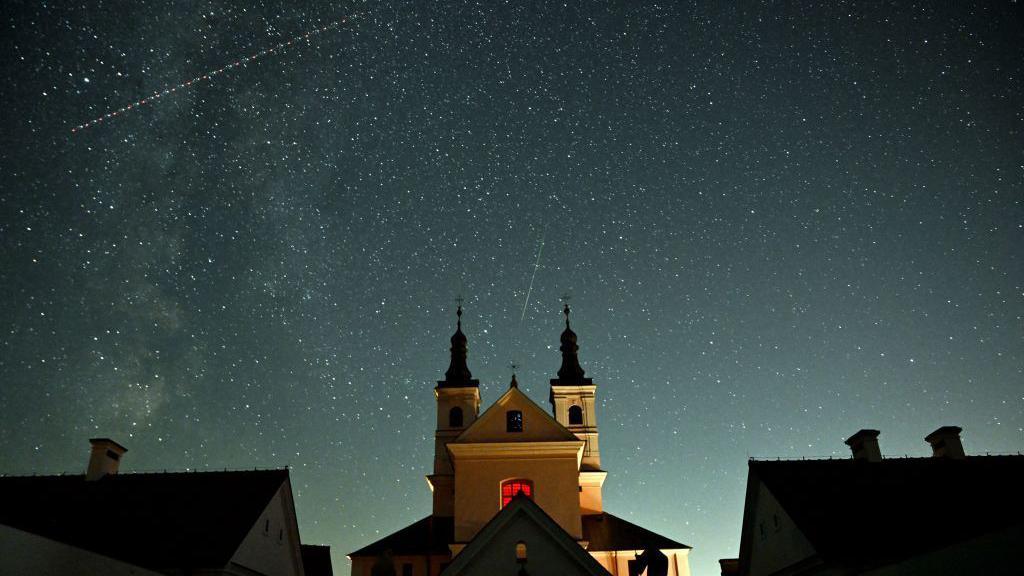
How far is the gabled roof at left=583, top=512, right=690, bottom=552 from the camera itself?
33.4m

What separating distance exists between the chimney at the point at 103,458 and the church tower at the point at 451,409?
23950 millimetres

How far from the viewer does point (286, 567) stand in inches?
915

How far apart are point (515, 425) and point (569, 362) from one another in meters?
17.9

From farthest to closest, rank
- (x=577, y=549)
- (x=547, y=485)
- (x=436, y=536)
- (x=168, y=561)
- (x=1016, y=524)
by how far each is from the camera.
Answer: (x=436, y=536)
(x=547, y=485)
(x=168, y=561)
(x=577, y=549)
(x=1016, y=524)

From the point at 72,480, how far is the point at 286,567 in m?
7.74

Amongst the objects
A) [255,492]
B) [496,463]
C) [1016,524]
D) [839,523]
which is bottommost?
[1016,524]

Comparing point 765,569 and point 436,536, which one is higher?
point 436,536

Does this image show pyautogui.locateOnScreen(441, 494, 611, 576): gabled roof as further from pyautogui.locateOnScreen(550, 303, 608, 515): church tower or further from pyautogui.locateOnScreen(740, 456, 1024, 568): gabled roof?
pyautogui.locateOnScreen(550, 303, 608, 515): church tower

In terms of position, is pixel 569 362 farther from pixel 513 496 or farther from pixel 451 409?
pixel 513 496

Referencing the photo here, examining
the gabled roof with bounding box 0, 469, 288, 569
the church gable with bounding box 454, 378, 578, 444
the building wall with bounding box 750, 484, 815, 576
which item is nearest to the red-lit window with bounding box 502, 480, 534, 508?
the church gable with bounding box 454, 378, 578, 444

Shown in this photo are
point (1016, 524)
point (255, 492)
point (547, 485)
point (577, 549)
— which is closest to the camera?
point (1016, 524)

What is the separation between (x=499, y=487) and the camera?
31.4 m

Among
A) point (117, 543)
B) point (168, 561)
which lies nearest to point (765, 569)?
point (168, 561)

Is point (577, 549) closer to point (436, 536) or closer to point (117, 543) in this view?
point (117, 543)
